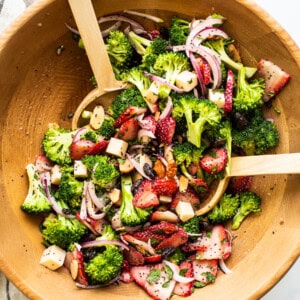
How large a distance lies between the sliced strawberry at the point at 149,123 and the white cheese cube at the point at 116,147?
121 mm

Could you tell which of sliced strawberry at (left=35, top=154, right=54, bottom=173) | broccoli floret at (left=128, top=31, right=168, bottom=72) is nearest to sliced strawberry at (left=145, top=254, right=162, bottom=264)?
sliced strawberry at (left=35, top=154, right=54, bottom=173)

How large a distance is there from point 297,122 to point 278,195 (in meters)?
0.35

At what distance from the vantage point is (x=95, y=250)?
10.2 ft

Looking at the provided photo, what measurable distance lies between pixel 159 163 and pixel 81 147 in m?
0.38

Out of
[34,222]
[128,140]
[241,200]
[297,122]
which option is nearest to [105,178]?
[128,140]

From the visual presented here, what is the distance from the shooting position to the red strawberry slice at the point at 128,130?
3.00 metres

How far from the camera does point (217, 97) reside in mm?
2979

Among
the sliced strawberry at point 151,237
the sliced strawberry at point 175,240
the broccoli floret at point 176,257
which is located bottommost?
A: the broccoli floret at point 176,257

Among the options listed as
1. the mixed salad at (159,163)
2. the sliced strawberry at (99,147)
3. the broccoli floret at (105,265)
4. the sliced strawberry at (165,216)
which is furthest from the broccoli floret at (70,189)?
the sliced strawberry at (165,216)

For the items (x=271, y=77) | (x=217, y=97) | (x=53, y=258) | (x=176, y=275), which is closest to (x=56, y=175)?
(x=53, y=258)

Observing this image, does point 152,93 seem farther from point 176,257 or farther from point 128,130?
point 176,257

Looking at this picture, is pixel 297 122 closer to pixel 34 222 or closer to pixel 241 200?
pixel 241 200

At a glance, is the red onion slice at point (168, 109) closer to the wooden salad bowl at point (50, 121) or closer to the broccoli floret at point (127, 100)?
the broccoli floret at point (127, 100)

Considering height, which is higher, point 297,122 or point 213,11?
point 213,11
